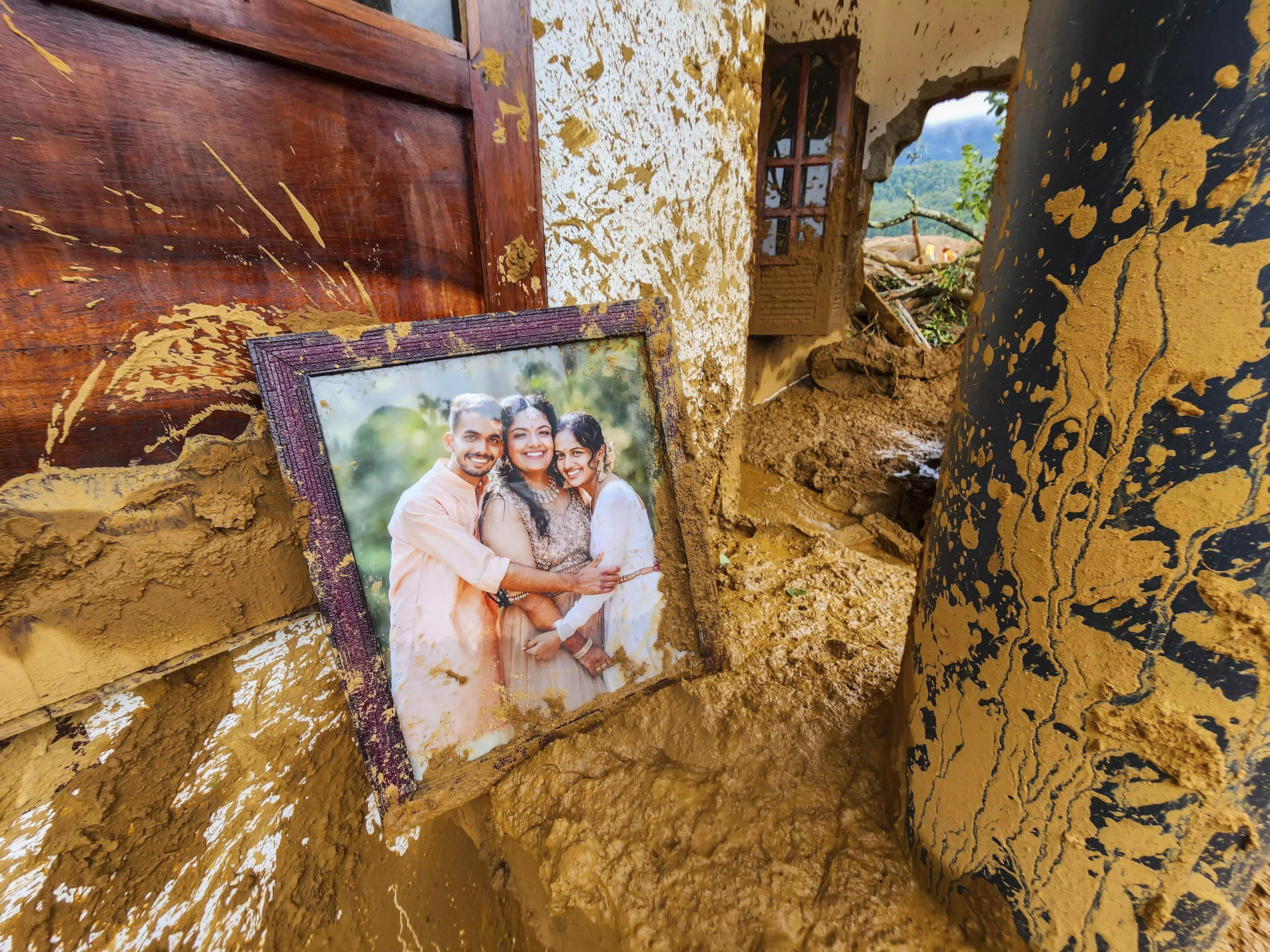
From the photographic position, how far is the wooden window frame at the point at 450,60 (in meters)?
0.79

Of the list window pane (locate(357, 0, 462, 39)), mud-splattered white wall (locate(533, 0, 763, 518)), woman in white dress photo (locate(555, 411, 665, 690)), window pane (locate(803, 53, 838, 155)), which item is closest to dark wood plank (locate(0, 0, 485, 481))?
window pane (locate(357, 0, 462, 39))

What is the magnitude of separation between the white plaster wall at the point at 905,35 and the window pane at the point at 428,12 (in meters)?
3.65

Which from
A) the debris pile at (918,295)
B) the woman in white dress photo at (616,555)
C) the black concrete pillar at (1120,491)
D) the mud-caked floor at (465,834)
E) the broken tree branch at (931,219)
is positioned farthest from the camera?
the broken tree branch at (931,219)

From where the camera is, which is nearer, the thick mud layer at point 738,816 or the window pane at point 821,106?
the thick mud layer at point 738,816

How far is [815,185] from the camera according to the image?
384cm

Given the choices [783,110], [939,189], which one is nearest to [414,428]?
[783,110]

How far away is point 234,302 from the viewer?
2.97 feet

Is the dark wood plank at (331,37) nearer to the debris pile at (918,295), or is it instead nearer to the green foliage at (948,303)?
the debris pile at (918,295)

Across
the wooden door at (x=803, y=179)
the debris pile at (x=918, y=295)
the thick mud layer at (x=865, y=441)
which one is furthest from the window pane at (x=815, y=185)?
the debris pile at (x=918, y=295)

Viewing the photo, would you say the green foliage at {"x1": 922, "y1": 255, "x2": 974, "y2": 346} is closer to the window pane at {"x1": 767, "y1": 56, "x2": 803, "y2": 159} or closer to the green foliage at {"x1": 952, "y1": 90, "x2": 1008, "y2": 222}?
the green foliage at {"x1": 952, "y1": 90, "x2": 1008, "y2": 222}

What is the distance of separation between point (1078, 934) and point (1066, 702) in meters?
0.36

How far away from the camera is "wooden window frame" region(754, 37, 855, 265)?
3.53m

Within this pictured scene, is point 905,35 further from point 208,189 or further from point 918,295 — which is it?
point 208,189

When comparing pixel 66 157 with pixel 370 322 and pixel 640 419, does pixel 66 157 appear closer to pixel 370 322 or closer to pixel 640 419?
pixel 370 322
